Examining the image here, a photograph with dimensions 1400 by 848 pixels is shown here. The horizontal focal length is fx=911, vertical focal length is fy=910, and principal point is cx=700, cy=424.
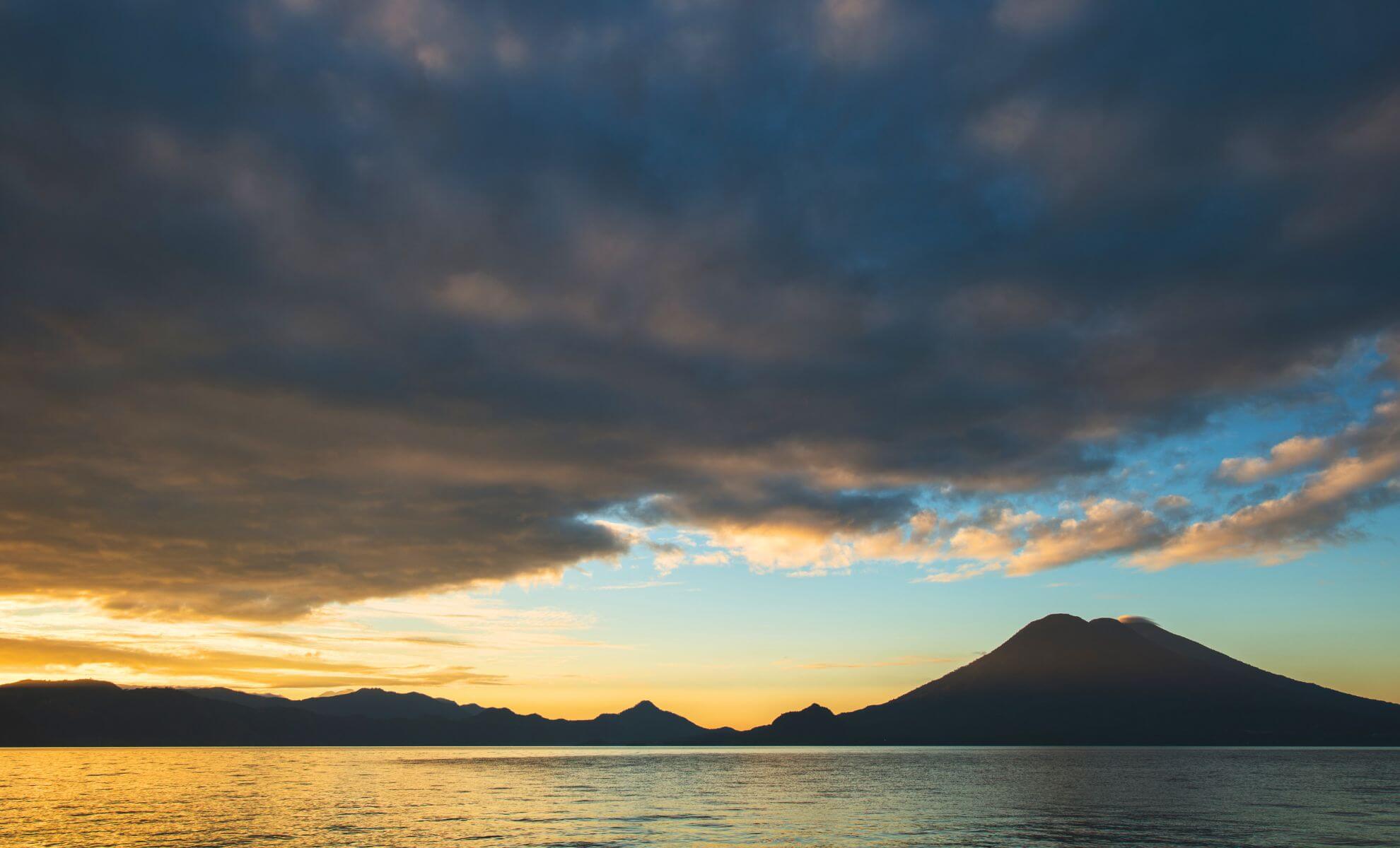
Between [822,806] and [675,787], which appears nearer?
[822,806]

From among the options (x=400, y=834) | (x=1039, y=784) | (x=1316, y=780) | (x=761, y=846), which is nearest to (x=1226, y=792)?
(x=1039, y=784)

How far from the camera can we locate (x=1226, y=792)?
440ft

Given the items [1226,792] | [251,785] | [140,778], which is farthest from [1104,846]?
[140,778]

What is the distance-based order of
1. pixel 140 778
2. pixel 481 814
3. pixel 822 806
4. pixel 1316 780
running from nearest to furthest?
pixel 481 814
pixel 822 806
pixel 1316 780
pixel 140 778

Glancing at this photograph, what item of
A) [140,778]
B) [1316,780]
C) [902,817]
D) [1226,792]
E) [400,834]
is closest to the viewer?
[400,834]

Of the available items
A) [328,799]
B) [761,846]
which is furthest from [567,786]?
[761,846]

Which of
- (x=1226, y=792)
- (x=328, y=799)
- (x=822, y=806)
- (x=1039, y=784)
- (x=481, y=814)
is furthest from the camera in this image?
(x=1039, y=784)

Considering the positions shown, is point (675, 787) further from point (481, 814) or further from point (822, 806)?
point (481, 814)

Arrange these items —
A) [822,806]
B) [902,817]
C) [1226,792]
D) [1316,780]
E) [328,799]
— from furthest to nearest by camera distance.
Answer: [1316,780] → [1226,792] → [328,799] → [822,806] → [902,817]

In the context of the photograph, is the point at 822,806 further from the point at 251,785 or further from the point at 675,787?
the point at 251,785

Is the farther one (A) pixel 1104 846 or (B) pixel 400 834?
(B) pixel 400 834

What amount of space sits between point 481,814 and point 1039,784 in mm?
100266

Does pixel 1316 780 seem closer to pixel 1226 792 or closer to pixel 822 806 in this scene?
pixel 1226 792

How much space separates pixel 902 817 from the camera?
9450 centimetres
